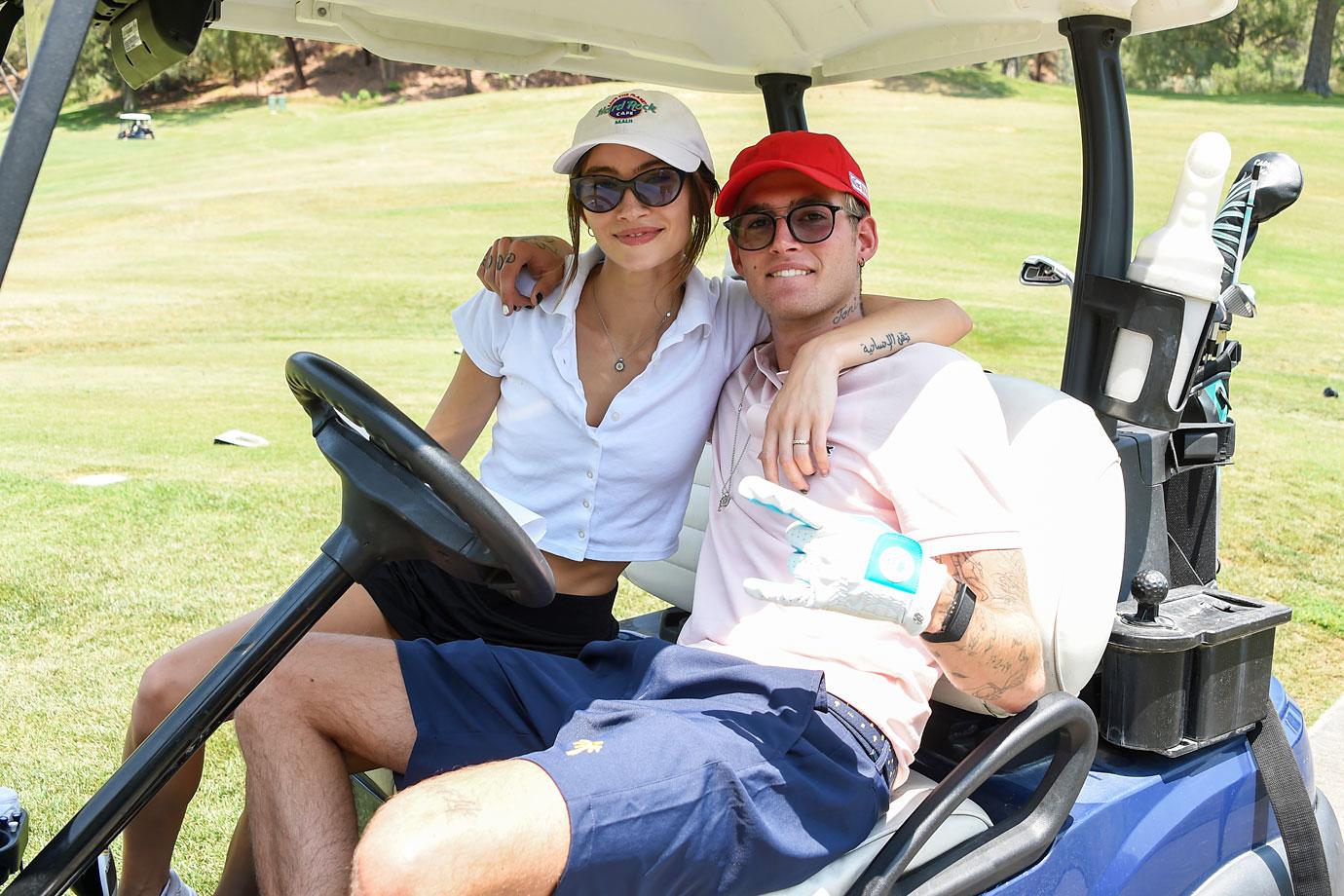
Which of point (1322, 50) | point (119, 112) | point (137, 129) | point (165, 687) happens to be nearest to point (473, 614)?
point (165, 687)

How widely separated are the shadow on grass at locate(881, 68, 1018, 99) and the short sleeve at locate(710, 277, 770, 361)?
3282 cm

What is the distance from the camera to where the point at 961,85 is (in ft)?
113

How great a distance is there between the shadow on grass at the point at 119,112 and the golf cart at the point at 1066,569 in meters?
31.4

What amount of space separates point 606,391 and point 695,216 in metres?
0.38

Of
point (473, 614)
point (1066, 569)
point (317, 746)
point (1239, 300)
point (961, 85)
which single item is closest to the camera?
point (317, 746)

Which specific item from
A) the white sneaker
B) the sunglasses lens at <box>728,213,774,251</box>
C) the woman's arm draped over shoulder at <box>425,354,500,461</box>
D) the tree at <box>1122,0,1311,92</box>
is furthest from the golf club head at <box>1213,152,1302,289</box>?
the tree at <box>1122,0,1311,92</box>

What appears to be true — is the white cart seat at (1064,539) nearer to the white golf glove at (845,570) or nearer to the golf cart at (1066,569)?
the golf cart at (1066,569)

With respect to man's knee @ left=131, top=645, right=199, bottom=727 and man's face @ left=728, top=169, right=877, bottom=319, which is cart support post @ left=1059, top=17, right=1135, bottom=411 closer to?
man's face @ left=728, top=169, right=877, bottom=319

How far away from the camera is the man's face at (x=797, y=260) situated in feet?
6.96

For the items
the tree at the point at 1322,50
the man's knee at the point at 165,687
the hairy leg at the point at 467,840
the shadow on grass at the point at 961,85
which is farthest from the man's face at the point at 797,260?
the tree at the point at 1322,50

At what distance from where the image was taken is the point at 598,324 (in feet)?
7.65

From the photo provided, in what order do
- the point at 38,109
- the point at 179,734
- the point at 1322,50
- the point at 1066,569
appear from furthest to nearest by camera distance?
the point at 1322,50, the point at 1066,569, the point at 179,734, the point at 38,109

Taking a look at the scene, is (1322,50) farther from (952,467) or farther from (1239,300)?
(952,467)

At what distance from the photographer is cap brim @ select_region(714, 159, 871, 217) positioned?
6.84ft
